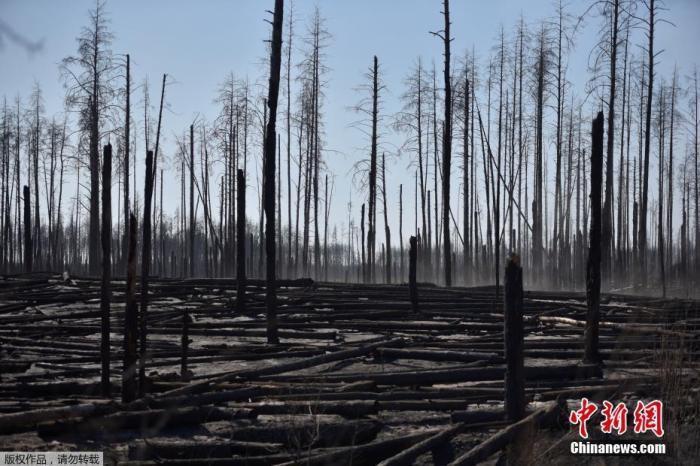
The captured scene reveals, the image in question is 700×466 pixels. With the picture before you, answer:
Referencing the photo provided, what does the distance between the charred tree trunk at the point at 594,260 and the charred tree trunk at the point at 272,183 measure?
405 cm

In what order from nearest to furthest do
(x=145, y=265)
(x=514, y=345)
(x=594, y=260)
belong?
1. (x=514, y=345)
2. (x=145, y=265)
3. (x=594, y=260)

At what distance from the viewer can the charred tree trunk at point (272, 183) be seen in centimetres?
966

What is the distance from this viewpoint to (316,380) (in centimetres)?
702

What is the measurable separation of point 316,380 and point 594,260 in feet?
10.9

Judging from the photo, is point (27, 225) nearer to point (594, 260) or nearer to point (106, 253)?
point (106, 253)

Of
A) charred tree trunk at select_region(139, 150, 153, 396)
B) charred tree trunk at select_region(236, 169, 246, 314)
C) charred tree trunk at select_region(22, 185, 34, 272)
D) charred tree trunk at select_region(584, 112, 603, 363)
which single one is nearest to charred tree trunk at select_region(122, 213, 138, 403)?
charred tree trunk at select_region(139, 150, 153, 396)

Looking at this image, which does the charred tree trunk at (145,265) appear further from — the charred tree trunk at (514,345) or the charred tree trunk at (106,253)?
the charred tree trunk at (514,345)

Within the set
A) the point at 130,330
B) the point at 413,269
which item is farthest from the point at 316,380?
the point at 413,269

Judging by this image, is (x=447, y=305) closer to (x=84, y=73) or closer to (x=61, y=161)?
(x=84, y=73)

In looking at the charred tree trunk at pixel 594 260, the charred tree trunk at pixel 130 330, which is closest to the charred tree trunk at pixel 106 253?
the charred tree trunk at pixel 130 330

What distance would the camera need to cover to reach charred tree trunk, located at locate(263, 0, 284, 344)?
966 cm

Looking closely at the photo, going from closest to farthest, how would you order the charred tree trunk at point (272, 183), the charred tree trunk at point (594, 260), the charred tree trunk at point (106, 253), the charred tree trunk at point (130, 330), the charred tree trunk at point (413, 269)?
the charred tree trunk at point (130, 330) < the charred tree trunk at point (106, 253) < the charred tree trunk at point (594, 260) < the charred tree trunk at point (272, 183) < the charred tree trunk at point (413, 269)

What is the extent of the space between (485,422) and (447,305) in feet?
24.2

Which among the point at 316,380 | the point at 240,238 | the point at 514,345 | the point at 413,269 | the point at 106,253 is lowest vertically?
the point at 316,380
